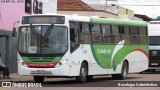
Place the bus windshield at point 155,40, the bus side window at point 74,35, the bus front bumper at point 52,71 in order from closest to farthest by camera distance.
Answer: the bus front bumper at point 52,71, the bus side window at point 74,35, the bus windshield at point 155,40

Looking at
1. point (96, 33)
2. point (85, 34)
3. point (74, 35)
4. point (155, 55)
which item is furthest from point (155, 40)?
point (74, 35)

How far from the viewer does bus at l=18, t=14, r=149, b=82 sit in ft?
66.7

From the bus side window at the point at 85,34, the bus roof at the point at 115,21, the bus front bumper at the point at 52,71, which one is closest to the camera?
the bus front bumper at the point at 52,71

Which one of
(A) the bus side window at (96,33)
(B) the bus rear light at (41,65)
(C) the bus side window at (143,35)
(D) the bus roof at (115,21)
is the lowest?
(B) the bus rear light at (41,65)

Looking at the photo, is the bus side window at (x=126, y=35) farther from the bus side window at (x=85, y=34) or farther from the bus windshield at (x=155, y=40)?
the bus windshield at (x=155, y=40)

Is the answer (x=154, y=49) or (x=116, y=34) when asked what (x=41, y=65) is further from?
(x=154, y=49)

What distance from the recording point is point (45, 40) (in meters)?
20.4

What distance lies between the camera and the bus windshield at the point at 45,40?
66.8ft

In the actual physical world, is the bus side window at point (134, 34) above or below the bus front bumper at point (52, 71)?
above

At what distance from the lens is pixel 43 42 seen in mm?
20453

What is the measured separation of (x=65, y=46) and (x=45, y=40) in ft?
2.91

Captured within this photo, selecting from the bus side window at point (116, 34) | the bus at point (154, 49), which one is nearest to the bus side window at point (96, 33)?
the bus side window at point (116, 34)

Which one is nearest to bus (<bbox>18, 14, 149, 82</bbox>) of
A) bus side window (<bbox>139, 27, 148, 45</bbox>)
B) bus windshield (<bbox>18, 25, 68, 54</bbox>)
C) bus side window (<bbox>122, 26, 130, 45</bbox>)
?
bus windshield (<bbox>18, 25, 68, 54</bbox>)

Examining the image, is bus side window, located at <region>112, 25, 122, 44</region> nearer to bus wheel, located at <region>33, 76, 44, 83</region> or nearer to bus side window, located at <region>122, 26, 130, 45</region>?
bus side window, located at <region>122, 26, 130, 45</region>
